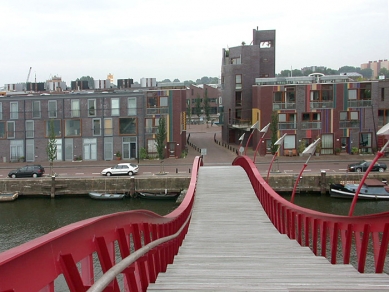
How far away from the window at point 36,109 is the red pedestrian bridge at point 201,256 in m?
31.0

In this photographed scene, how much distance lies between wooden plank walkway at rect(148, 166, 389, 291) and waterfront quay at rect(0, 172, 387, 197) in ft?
56.0

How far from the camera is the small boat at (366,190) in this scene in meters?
28.0

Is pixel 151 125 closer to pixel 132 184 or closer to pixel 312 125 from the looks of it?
pixel 132 184

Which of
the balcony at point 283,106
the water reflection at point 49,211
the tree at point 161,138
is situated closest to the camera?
the water reflection at point 49,211

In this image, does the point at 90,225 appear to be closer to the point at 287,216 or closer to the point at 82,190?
the point at 287,216

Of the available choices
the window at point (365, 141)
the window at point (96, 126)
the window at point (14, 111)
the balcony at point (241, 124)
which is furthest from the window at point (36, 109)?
the window at point (365, 141)

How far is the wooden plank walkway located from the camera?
4344mm

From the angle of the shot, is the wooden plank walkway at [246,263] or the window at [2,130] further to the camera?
the window at [2,130]

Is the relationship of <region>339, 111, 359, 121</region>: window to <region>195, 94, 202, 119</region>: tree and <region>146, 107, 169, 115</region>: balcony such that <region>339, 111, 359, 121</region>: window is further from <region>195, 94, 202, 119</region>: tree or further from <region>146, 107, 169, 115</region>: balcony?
<region>195, 94, 202, 119</region>: tree

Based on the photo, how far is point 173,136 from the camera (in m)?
40.1

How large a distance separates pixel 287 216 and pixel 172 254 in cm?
389

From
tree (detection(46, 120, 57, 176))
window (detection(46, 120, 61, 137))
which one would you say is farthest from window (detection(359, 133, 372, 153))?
window (detection(46, 120, 61, 137))

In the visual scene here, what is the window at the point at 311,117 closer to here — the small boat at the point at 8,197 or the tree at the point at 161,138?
the tree at the point at 161,138

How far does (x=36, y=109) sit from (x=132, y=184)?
14275mm
